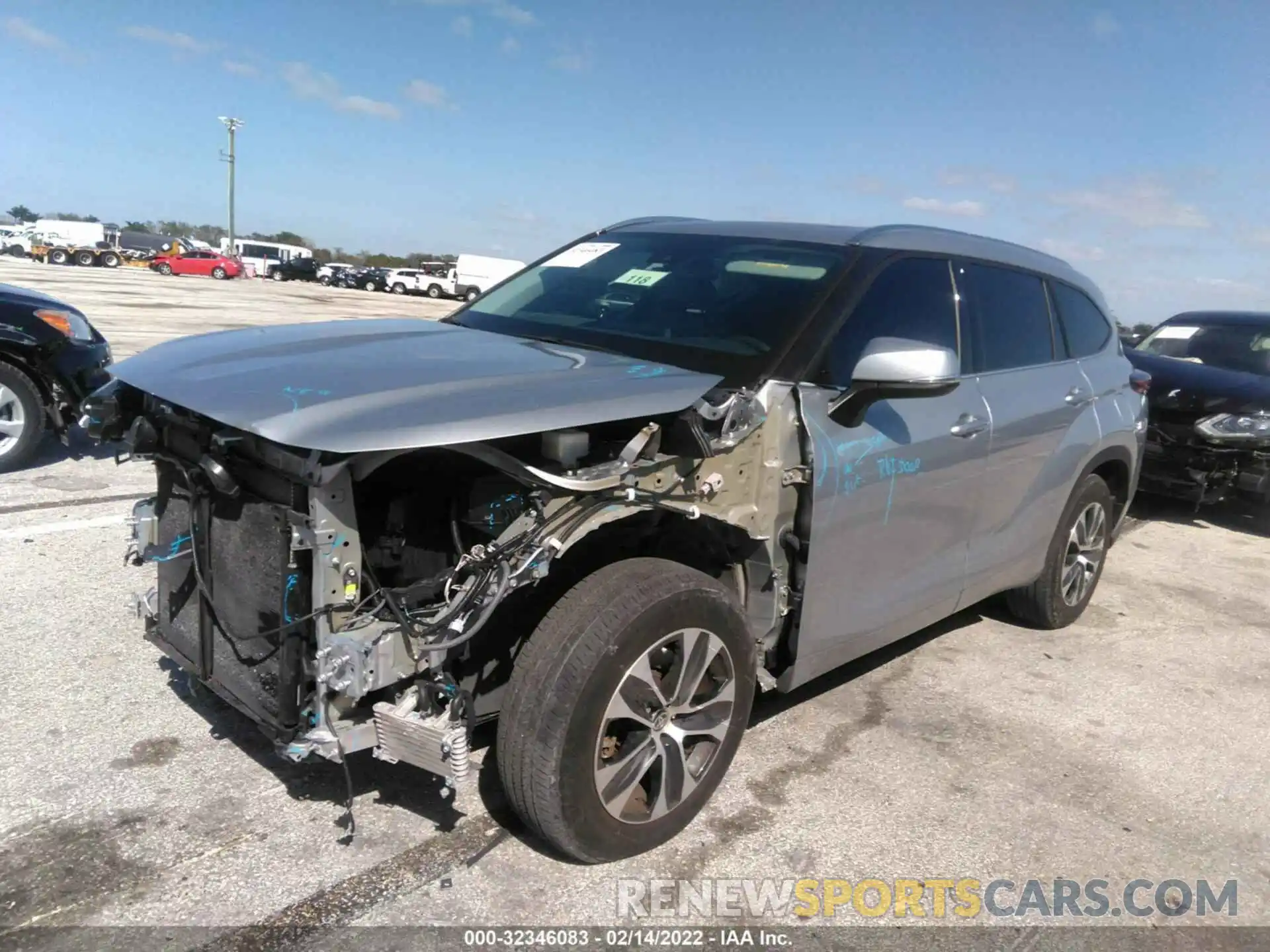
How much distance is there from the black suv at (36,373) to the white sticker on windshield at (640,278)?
421 centimetres

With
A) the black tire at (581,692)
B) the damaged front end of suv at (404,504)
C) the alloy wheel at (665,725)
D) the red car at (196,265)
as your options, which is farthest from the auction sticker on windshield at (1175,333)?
the red car at (196,265)

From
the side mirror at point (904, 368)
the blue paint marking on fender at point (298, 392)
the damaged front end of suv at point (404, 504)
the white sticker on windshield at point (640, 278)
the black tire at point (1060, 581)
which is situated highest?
the white sticker on windshield at point (640, 278)

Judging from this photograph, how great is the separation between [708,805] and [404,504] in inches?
55.3

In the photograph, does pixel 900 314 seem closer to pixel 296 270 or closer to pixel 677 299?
pixel 677 299

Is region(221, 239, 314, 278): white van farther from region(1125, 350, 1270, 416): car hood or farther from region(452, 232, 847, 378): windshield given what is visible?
region(452, 232, 847, 378): windshield

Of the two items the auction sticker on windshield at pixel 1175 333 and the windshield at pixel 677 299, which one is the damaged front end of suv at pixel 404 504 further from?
the auction sticker on windshield at pixel 1175 333

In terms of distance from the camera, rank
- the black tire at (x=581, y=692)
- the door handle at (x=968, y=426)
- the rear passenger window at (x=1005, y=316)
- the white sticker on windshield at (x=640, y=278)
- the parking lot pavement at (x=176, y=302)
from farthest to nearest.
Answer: the parking lot pavement at (x=176, y=302) → the rear passenger window at (x=1005, y=316) → the white sticker on windshield at (x=640, y=278) → the door handle at (x=968, y=426) → the black tire at (x=581, y=692)

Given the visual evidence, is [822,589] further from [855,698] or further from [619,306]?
[619,306]

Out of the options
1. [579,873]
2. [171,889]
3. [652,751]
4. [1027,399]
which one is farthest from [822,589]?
[171,889]

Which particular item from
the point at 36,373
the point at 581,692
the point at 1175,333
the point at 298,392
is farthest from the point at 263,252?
the point at 581,692

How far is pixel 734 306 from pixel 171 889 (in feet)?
8.14

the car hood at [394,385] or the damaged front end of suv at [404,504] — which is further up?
the car hood at [394,385]

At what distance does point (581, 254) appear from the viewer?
13.8ft

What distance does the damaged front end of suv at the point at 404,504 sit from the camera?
7.76ft
